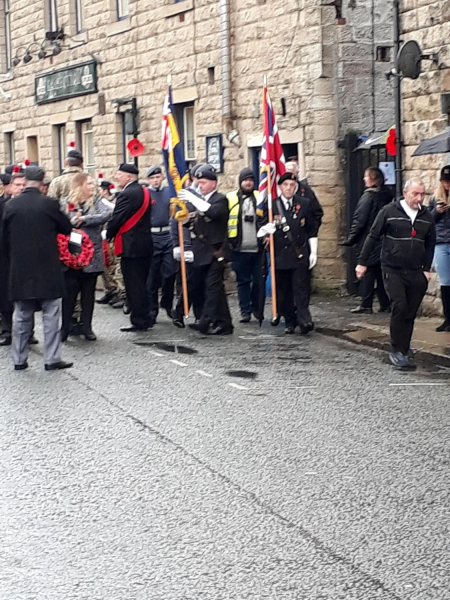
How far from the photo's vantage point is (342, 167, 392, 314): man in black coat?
1559 centimetres

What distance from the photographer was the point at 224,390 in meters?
10.3

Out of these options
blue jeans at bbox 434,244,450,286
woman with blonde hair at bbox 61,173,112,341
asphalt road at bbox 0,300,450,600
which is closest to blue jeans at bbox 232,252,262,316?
woman with blonde hair at bbox 61,173,112,341

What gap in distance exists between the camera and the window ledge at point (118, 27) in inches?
959

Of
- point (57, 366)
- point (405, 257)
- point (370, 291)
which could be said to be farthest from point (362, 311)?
point (57, 366)

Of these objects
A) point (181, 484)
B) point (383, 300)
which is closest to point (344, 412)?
point (181, 484)

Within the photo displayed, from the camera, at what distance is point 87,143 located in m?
27.4

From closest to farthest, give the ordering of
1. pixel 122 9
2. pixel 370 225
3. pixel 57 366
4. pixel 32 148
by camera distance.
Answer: pixel 57 366, pixel 370 225, pixel 122 9, pixel 32 148

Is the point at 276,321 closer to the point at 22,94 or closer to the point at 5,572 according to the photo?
the point at 5,572

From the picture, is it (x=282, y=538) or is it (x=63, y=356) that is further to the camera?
(x=63, y=356)

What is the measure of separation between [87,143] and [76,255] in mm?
14163

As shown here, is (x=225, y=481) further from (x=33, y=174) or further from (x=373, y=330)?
(x=373, y=330)

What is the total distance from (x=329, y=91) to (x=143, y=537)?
1312cm

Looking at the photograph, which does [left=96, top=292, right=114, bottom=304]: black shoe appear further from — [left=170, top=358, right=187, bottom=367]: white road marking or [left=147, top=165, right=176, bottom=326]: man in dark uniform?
[left=170, top=358, right=187, bottom=367]: white road marking

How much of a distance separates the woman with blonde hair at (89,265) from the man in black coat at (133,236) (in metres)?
0.20
